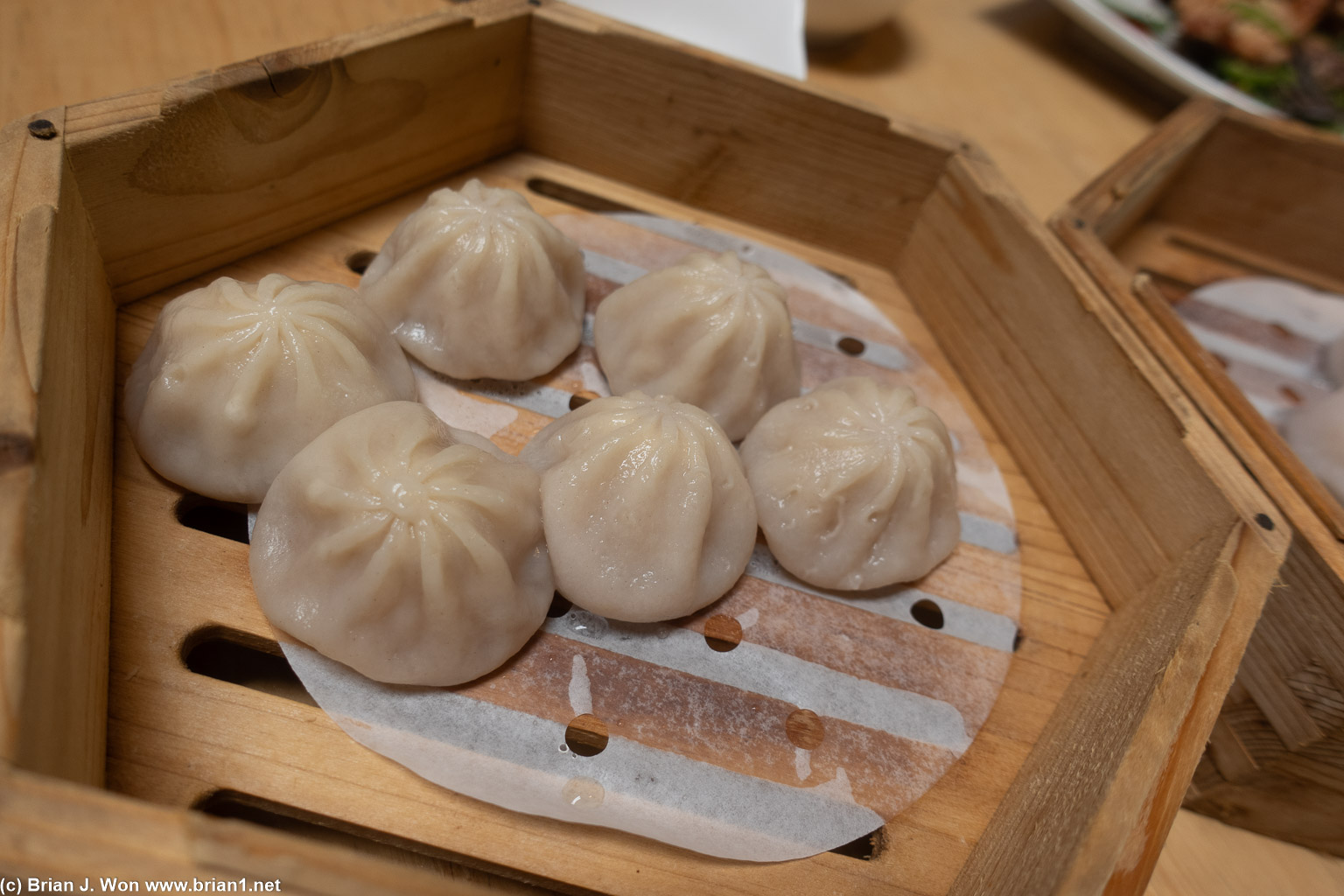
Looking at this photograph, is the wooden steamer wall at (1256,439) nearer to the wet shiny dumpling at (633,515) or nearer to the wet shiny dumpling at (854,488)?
the wet shiny dumpling at (854,488)

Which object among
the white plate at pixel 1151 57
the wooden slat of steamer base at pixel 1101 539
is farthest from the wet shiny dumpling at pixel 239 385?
the white plate at pixel 1151 57

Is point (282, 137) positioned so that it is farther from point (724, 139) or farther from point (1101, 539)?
point (1101, 539)

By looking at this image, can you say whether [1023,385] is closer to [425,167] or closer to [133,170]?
[425,167]

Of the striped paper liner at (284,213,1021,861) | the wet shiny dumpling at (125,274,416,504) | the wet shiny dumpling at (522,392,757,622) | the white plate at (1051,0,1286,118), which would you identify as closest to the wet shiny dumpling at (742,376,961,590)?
the striped paper liner at (284,213,1021,861)

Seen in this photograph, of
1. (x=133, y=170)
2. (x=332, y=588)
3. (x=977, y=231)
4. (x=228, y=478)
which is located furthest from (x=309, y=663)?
(x=977, y=231)

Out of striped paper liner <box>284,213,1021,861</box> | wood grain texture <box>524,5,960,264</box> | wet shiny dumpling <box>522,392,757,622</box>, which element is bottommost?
→ striped paper liner <box>284,213,1021,861</box>

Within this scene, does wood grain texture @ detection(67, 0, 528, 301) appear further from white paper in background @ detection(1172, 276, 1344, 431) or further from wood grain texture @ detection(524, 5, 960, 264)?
white paper in background @ detection(1172, 276, 1344, 431)
